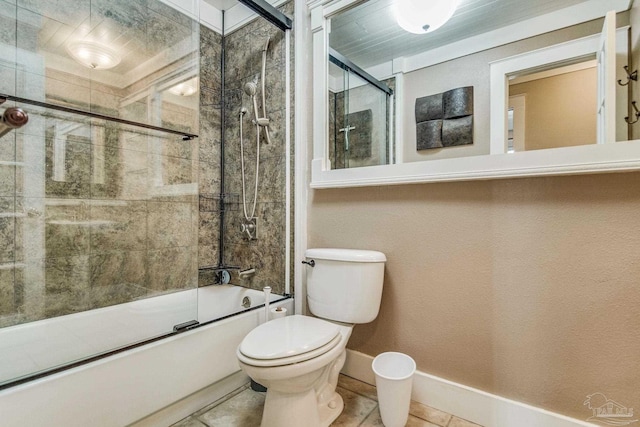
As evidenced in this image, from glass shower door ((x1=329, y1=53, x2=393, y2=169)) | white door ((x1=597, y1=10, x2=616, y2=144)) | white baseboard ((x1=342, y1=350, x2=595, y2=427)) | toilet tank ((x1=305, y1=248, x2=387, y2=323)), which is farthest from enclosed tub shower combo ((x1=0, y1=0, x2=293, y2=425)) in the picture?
white door ((x1=597, y1=10, x2=616, y2=144))

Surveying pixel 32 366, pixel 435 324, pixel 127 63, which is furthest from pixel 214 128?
pixel 435 324

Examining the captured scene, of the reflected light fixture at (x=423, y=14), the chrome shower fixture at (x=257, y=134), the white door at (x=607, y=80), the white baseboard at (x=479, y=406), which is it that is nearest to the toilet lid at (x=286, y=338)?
the white baseboard at (x=479, y=406)

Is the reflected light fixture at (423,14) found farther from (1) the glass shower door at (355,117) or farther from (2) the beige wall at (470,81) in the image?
(1) the glass shower door at (355,117)

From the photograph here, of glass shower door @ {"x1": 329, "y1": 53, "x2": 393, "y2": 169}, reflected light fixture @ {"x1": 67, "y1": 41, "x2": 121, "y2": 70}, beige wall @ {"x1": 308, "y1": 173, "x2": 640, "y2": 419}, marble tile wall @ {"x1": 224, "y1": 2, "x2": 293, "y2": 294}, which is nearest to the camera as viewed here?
beige wall @ {"x1": 308, "y1": 173, "x2": 640, "y2": 419}

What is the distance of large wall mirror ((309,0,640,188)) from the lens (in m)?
1.15

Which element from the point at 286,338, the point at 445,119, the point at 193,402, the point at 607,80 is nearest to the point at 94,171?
the point at 193,402

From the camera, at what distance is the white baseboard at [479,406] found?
3.89 feet

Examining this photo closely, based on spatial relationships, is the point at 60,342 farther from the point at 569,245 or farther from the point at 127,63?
the point at 569,245

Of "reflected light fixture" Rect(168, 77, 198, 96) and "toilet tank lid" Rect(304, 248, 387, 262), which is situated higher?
"reflected light fixture" Rect(168, 77, 198, 96)

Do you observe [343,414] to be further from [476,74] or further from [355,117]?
[476,74]

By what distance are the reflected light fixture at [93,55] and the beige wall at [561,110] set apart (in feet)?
7.11

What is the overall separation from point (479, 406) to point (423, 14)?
73.7 inches

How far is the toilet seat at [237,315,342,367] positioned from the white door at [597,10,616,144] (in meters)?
1.30

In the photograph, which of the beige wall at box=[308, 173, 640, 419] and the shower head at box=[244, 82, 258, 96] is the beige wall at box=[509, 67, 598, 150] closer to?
the beige wall at box=[308, 173, 640, 419]
